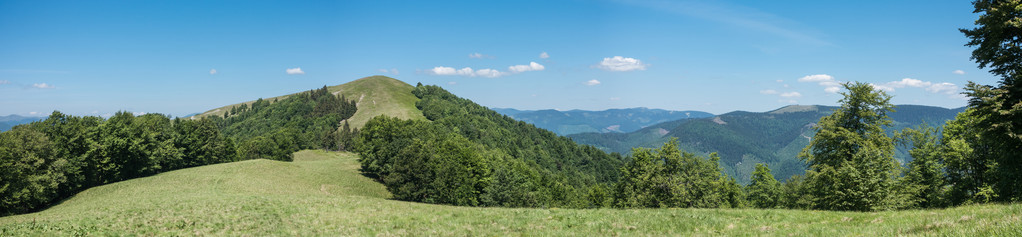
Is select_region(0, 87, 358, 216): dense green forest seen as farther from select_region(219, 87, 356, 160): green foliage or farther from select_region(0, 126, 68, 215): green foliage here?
select_region(219, 87, 356, 160): green foliage

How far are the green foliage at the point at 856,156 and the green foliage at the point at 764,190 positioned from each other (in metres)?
27.8

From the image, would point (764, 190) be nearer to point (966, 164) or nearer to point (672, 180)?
point (672, 180)

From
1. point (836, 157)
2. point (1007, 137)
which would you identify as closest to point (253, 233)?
point (1007, 137)

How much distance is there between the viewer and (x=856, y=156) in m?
30.5

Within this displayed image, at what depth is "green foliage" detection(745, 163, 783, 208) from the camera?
60.8 meters

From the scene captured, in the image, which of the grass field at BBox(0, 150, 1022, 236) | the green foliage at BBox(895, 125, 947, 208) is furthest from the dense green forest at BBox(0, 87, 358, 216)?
the green foliage at BBox(895, 125, 947, 208)

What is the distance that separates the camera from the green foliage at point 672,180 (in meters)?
42.8

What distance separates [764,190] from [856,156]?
3480 centimetres

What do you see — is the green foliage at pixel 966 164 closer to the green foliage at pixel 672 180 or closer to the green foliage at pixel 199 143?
the green foliage at pixel 672 180

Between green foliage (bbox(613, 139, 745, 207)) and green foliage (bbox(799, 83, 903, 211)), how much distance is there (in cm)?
1001

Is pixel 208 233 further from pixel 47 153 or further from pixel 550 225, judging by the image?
pixel 47 153

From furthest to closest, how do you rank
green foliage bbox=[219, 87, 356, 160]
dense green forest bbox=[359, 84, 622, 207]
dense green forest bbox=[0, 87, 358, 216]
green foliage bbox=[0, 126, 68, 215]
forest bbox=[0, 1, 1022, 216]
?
1. green foliage bbox=[219, 87, 356, 160]
2. dense green forest bbox=[359, 84, 622, 207]
3. dense green forest bbox=[0, 87, 358, 216]
4. green foliage bbox=[0, 126, 68, 215]
5. forest bbox=[0, 1, 1022, 216]

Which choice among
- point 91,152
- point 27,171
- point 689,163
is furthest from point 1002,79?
point 91,152

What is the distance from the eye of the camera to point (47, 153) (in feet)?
154
